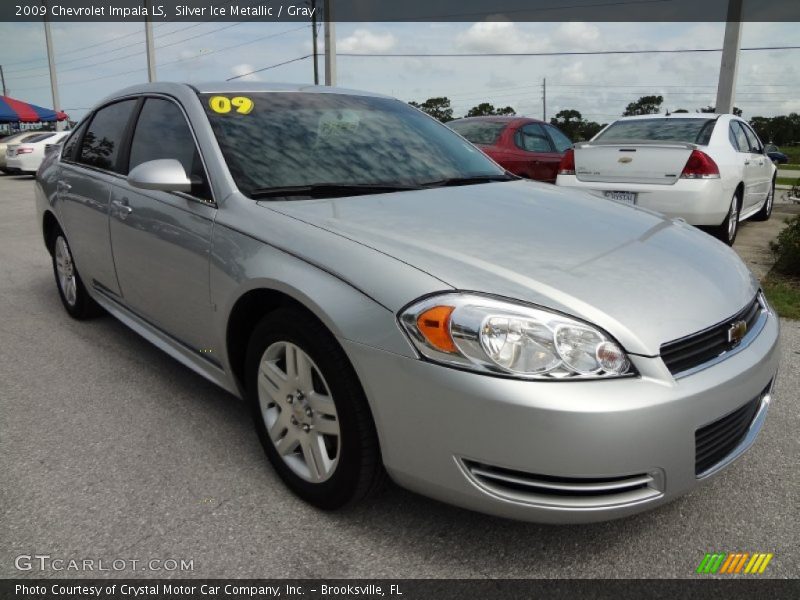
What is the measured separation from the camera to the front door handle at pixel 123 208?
3.22 meters

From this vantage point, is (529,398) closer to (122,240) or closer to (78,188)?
(122,240)

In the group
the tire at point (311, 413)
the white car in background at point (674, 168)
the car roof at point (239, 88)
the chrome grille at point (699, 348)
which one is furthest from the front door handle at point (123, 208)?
the white car in background at point (674, 168)

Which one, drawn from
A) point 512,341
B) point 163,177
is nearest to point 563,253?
A: point 512,341

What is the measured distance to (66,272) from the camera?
14.7 ft

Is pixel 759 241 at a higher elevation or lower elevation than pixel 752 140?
lower

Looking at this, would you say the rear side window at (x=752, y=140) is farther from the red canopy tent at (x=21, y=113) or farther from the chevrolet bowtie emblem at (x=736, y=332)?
the red canopy tent at (x=21, y=113)

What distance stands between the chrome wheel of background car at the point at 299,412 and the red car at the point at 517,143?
6.42 meters

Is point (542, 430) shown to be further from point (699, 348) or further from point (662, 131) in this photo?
point (662, 131)

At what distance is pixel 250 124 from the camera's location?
2844 mm

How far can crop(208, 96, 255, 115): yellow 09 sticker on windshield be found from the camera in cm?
290

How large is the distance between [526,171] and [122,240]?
619 cm

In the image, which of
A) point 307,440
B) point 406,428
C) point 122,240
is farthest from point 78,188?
point 406,428

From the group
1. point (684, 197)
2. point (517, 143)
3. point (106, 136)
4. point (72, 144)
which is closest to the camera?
point (106, 136)

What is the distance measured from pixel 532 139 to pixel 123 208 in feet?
21.5
